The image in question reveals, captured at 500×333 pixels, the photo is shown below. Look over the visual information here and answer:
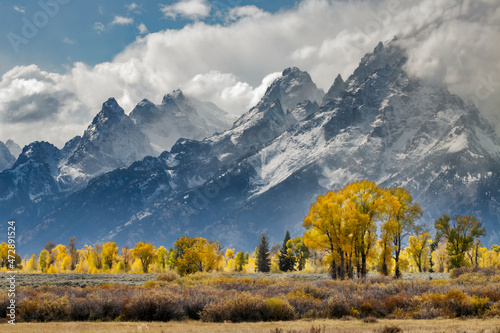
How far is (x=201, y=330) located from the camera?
21047 mm

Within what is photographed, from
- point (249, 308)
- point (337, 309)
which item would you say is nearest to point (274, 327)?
point (249, 308)

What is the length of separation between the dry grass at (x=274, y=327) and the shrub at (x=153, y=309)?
1.22 meters

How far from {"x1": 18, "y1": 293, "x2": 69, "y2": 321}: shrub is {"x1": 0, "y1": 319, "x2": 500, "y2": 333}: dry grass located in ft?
6.13

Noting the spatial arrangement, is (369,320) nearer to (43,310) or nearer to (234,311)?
(234,311)

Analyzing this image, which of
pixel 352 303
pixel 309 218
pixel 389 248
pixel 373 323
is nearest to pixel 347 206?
pixel 309 218

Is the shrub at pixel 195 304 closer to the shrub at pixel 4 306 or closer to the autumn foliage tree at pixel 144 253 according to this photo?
the shrub at pixel 4 306

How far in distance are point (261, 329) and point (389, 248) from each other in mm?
40913

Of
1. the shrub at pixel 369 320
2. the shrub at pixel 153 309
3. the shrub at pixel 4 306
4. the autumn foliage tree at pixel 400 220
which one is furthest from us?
the autumn foliage tree at pixel 400 220

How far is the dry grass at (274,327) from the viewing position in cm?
1947

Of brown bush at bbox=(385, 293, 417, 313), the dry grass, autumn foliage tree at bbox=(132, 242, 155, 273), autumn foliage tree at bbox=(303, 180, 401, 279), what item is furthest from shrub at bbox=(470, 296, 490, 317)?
autumn foliage tree at bbox=(132, 242, 155, 273)

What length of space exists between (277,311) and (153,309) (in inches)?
277

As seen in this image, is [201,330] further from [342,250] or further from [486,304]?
[342,250]

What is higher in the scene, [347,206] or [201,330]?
[347,206]

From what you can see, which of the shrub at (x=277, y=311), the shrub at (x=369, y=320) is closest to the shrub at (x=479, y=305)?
the shrub at (x=369, y=320)
